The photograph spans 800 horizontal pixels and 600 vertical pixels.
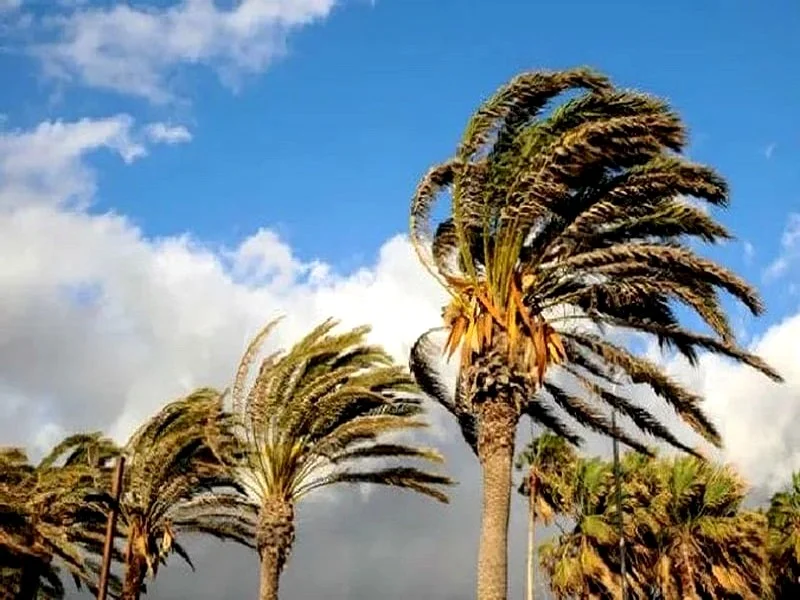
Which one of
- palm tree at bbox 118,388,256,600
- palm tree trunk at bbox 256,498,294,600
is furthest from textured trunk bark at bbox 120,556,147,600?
palm tree trunk at bbox 256,498,294,600

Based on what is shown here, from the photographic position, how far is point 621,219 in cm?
1750

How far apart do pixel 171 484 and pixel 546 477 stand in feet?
55.9

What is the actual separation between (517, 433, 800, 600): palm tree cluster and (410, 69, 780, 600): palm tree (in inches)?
853

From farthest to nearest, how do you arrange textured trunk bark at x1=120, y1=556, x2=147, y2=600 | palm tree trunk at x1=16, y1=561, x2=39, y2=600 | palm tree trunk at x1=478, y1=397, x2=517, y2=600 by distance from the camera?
textured trunk bark at x1=120, y1=556, x2=147, y2=600 → palm tree trunk at x1=16, y1=561, x2=39, y2=600 → palm tree trunk at x1=478, y1=397, x2=517, y2=600

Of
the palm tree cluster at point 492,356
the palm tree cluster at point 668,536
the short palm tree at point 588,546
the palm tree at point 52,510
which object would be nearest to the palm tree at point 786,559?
the palm tree cluster at point 668,536

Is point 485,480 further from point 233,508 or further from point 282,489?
point 233,508

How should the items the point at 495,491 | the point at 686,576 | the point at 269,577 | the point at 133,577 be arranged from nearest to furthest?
the point at 495,491 → the point at 269,577 → the point at 133,577 → the point at 686,576

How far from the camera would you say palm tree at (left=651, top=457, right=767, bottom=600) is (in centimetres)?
3722

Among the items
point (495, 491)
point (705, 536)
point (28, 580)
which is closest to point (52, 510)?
point (28, 580)

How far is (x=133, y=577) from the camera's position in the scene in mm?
32062

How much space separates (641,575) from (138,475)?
64.5 ft

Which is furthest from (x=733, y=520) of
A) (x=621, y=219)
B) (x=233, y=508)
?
(x=621, y=219)

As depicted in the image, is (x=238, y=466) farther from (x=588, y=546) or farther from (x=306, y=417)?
(x=588, y=546)

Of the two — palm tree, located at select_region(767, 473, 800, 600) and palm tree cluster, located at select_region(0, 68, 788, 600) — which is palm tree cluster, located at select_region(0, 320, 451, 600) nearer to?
palm tree cluster, located at select_region(0, 68, 788, 600)
